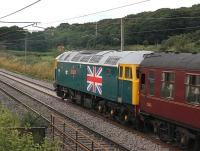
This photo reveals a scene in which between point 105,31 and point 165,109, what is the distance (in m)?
49.3

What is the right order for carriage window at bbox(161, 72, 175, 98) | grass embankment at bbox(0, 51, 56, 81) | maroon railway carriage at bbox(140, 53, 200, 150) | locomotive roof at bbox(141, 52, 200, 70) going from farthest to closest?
grass embankment at bbox(0, 51, 56, 81)
carriage window at bbox(161, 72, 175, 98)
locomotive roof at bbox(141, 52, 200, 70)
maroon railway carriage at bbox(140, 53, 200, 150)

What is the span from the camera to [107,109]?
82.1ft

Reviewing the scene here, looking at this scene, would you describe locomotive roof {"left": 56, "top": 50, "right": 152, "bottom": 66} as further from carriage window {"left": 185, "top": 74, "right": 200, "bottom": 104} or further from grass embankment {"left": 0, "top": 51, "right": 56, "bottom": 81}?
grass embankment {"left": 0, "top": 51, "right": 56, "bottom": 81}

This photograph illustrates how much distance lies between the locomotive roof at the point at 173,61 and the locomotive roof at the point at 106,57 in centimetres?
87

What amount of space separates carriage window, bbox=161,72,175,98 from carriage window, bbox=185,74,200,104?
3.52 ft

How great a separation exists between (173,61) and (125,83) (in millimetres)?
4198

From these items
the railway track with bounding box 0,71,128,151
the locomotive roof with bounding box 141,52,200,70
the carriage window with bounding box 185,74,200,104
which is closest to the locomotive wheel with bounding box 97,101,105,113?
the railway track with bounding box 0,71,128,151

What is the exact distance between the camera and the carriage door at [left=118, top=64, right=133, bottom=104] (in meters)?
21.0

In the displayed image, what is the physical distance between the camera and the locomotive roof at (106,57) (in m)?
21.4

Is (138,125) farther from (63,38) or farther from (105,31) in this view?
(63,38)

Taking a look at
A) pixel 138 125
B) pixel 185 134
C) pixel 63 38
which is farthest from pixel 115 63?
pixel 63 38

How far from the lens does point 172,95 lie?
57.1 feet

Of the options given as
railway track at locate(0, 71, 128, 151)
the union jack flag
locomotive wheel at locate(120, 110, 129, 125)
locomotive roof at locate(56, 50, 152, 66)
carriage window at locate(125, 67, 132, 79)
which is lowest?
railway track at locate(0, 71, 128, 151)

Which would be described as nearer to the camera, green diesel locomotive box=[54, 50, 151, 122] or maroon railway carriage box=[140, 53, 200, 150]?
maroon railway carriage box=[140, 53, 200, 150]
